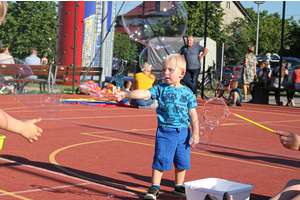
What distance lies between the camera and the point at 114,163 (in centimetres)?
569

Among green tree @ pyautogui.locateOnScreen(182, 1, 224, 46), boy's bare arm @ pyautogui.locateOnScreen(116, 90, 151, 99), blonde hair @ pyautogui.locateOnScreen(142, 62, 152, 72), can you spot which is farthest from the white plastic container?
green tree @ pyautogui.locateOnScreen(182, 1, 224, 46)

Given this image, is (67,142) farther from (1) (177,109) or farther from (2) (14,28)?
(2) (14,28)

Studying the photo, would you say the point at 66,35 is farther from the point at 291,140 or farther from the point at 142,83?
the point at 291,140

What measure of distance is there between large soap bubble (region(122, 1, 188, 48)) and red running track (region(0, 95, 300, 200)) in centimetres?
185

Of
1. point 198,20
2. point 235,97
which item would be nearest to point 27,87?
point 235,97

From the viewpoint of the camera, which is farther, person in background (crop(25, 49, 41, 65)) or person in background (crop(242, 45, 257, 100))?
person in background (crop(242, 45, 257, 100))

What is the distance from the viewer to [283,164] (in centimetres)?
612

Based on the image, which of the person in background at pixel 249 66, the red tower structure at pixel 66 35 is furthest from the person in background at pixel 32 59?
the person in background at pixel 249 66

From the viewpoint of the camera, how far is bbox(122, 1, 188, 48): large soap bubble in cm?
704

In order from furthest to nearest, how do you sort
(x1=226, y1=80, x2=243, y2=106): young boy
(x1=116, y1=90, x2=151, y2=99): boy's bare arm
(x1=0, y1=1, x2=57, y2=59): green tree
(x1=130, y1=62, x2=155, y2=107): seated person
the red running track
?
(x1=0, y1=1, x2=57, y2=59): green tree < (x1=226, y1=80, x2=243, y2=106): young boy < (x1=130, y1=62, x2=155, y2=107): seated person < the red running track < (x1=116, y1=90, x2=151, y2=99): boy's bare arm

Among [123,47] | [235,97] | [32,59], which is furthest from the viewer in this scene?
[123,47]

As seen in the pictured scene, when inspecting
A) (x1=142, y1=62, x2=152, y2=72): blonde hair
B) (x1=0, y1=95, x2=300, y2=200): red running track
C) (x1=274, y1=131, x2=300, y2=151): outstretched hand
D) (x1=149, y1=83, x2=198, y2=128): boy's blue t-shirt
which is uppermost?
(x1=142, y1=62, x2=152, y2=72): blonde hair

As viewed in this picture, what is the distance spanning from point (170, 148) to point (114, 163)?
1540 mm

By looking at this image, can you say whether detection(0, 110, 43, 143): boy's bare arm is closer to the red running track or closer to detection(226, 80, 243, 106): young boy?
the red running track
